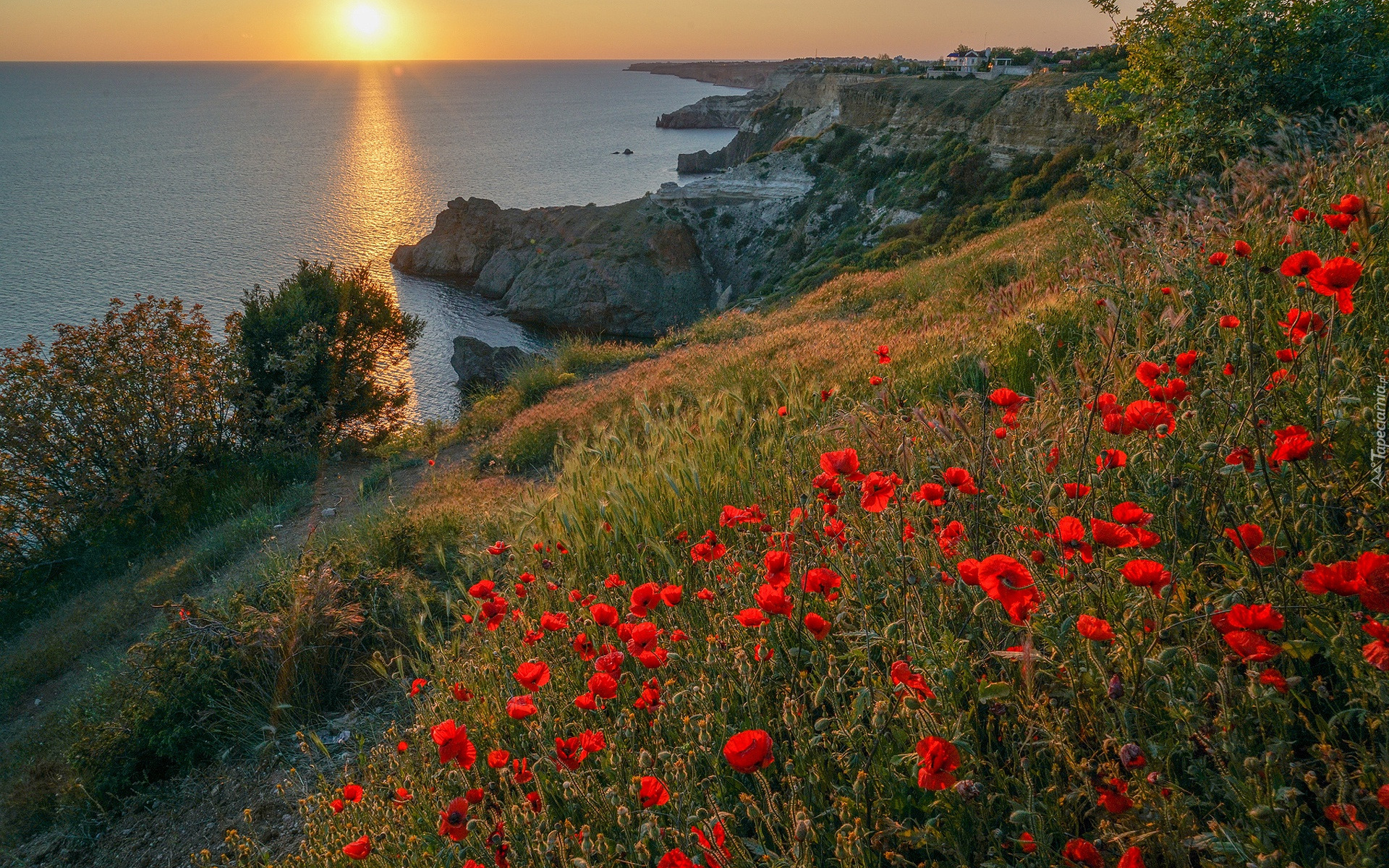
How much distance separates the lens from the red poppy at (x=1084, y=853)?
1438mm

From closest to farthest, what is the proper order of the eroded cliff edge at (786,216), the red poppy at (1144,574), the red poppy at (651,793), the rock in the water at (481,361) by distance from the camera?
the red poppy at (1144,574) < the red poppy at (651,793) < the rock in the water at (481,361) < the eroded cliff edge at (786,216)

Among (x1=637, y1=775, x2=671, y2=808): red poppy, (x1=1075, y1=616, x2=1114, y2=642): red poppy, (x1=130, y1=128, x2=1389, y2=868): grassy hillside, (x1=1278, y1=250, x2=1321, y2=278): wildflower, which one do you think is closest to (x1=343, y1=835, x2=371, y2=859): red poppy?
(x1=130, y1=128, x2=1389, y2=868): grassy hillside

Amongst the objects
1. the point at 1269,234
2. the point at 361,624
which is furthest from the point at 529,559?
the point at 1269,234

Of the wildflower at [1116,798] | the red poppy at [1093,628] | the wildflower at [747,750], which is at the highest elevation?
the red poppy at [1093,628]

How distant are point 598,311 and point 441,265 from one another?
62.1ft

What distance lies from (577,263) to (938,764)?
166 ft

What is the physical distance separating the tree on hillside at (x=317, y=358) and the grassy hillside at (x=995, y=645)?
16.4 meters

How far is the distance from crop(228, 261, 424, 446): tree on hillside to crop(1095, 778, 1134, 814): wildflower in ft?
63.2

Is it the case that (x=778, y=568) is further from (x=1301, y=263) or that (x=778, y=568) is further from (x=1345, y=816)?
(x=1301, y=263)

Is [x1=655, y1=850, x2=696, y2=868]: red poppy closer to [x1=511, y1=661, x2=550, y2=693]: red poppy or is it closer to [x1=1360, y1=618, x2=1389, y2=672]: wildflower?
[x1=511, y1=661, x2=550, y2=693]: red poppy

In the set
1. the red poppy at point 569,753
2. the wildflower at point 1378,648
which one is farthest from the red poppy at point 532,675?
the wildflower at point 1378,648

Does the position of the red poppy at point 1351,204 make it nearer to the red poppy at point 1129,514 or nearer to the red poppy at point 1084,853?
the red poppy at point 1129,514

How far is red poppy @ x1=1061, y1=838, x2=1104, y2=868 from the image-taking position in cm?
144

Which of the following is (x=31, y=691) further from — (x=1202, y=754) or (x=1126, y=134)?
(x=1126, y=134)
